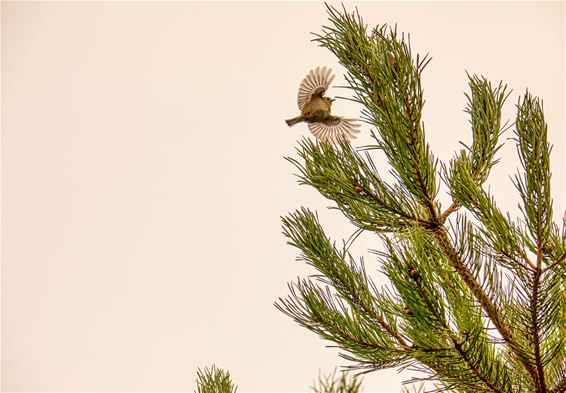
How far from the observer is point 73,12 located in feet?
132

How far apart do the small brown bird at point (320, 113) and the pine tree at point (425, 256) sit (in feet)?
2.30

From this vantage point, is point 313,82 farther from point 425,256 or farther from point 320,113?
point 425,256

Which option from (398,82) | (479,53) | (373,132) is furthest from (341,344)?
(479,53)

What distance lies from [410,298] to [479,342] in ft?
0.59

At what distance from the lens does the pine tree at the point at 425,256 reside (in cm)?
125

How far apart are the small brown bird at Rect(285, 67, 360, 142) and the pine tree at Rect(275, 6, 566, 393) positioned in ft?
2.30

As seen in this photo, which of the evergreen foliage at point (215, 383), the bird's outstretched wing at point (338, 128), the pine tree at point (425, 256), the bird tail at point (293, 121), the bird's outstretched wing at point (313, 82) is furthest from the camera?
the bird's outstretched wing at point (313, 82)

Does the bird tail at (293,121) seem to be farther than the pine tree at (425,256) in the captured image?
Yes

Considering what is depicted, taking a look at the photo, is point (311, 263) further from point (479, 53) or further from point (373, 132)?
point (479, 53)

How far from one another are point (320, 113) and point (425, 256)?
1191 mm

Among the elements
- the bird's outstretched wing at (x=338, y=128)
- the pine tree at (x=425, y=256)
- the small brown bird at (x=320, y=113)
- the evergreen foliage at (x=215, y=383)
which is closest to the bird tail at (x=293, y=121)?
the small brown bird at (x=320, y=113)

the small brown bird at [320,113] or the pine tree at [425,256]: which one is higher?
the small brown bird at [320,113]

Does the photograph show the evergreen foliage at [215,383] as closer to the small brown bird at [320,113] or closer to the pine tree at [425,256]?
the pine tree at [425,256]

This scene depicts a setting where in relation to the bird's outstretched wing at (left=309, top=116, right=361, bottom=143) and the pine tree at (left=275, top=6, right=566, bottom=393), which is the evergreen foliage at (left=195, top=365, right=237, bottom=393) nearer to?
the pine tree at (left=275, top=6, right=566, bottom=393)
